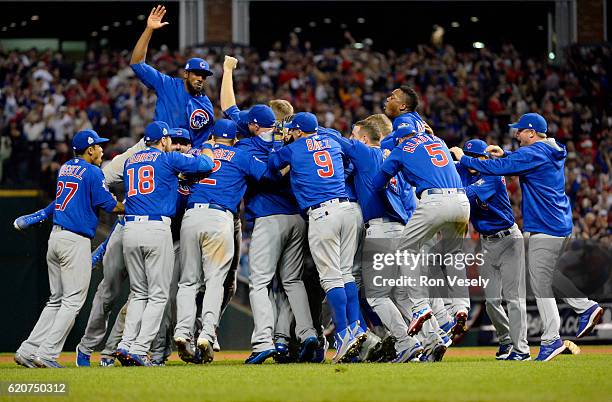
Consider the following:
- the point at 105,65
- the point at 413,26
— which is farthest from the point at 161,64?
the point at 413,26

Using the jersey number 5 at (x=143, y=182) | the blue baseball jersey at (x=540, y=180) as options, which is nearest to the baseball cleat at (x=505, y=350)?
the blue baseball jersey at (x=540, y=180)

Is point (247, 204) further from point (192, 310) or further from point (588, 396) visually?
point (588, 396)

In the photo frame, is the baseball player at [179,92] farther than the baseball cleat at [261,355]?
Yes

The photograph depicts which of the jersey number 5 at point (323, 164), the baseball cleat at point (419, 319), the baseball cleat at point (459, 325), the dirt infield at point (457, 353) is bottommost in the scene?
the dirt infield at point (457, 353)

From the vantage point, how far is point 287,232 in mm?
11250

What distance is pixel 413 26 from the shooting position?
112 feet

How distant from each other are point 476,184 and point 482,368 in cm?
265

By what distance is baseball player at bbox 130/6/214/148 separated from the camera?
11859 mm

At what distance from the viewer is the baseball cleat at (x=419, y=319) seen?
409 inches

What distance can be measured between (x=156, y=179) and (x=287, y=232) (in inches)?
58.8

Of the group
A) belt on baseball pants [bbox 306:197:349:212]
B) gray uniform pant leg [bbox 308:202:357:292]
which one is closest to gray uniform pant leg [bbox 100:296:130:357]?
gray uniform pant leg [bbox 308:202:357:292]

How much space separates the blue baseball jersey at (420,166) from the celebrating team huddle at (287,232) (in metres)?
0.01

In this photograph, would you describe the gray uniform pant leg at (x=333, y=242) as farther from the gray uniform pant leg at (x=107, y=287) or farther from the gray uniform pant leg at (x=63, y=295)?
the gray uniform pant leg at (x=63, y=295)

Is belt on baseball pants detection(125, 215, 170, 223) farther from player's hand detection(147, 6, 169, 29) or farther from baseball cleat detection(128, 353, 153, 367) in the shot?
player's hand detection(147, 6, 169, 29)
